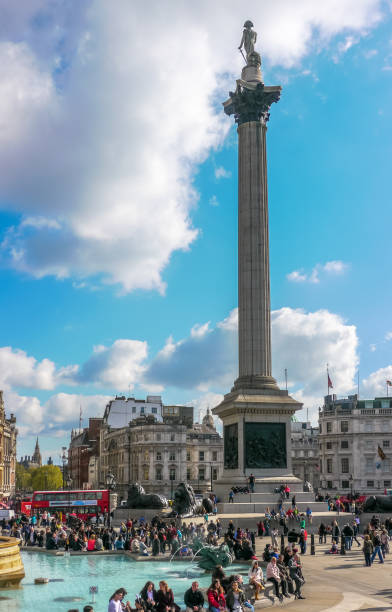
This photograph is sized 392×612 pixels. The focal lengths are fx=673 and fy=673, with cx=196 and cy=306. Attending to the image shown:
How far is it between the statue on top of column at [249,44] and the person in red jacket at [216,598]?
A: 4929cm

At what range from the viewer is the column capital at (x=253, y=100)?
55125 millimetres

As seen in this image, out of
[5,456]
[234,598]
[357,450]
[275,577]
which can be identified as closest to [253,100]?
[275,577]

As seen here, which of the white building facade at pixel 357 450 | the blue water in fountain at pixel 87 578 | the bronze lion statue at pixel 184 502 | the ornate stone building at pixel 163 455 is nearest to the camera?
the blue water in fountain at pixel 87 578

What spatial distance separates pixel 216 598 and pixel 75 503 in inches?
1756

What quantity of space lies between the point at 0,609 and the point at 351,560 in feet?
51.1

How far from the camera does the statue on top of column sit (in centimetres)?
5778

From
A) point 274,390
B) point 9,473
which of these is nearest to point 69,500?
point 274,390

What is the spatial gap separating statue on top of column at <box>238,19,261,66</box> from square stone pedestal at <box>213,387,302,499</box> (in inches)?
1133

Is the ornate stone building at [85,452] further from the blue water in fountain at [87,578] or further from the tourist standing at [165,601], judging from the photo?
the tourist standing at [165,601]

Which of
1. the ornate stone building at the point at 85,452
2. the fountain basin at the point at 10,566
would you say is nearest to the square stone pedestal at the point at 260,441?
the fountain basin at the point at 10,566

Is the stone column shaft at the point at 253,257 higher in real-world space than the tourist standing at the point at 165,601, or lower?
higher

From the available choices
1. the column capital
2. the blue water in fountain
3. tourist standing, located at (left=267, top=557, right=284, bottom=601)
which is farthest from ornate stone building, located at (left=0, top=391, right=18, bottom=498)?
tourist standing, located at (left=267, top=557, right=284, bottom=601)

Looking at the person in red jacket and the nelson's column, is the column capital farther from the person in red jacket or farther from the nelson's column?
the person in red jacket

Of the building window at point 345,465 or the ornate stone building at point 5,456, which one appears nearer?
the building window at point 345,465
